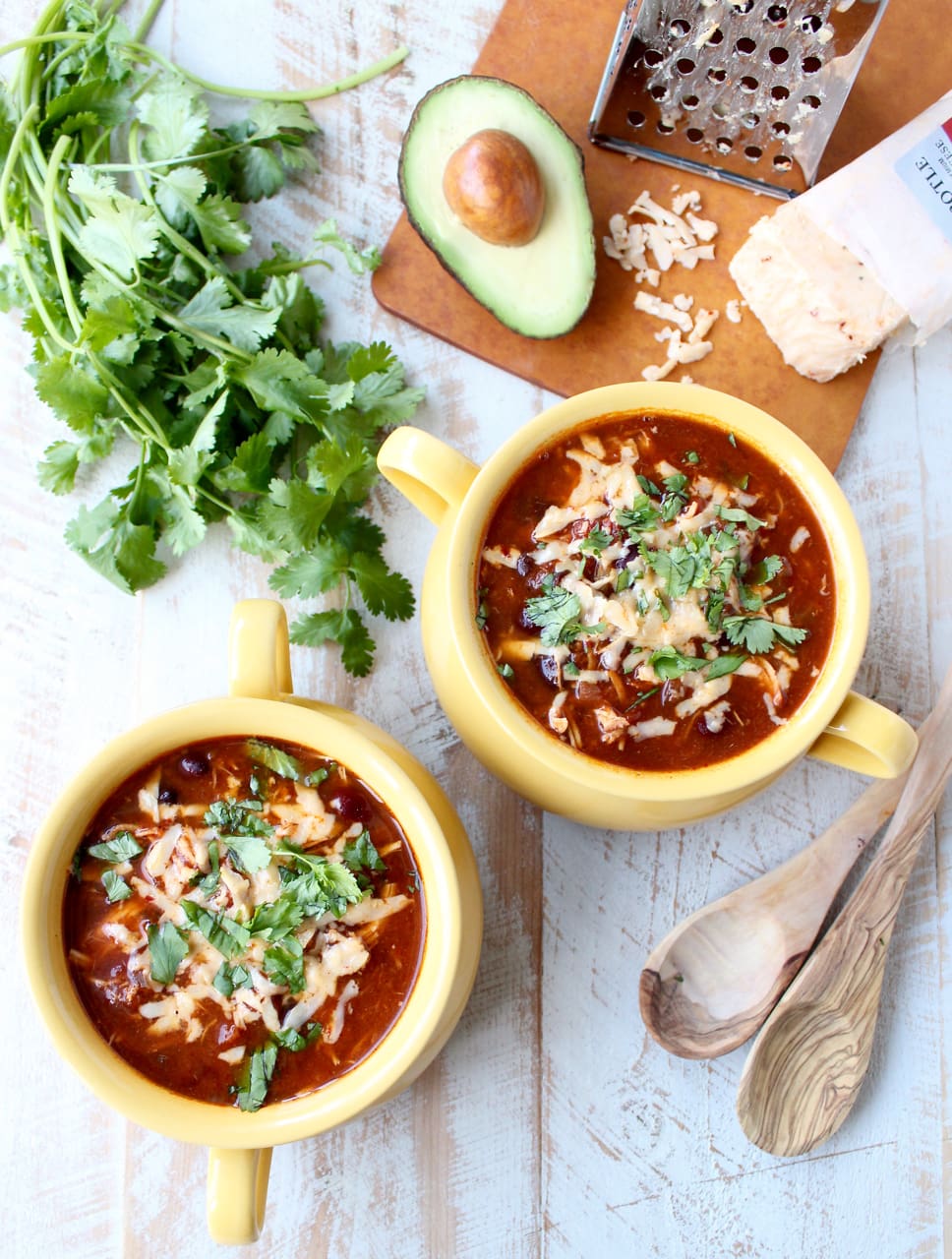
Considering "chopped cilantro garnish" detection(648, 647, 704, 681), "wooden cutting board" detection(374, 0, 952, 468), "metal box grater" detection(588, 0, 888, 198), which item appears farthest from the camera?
"wooden cutting board" detection(374, 0, 952, 468)

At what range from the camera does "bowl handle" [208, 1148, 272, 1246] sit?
1.80m

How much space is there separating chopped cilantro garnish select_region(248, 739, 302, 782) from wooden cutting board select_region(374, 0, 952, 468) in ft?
3.28

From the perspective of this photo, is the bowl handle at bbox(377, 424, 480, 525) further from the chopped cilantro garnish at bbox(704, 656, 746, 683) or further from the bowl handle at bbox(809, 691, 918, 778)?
the bowl handle at bbox(809, 691, 918, 778)

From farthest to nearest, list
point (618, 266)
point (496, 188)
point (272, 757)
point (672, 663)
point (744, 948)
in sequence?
A: point (618, 266)
point (744, 948)
point (496, 188)
point (272, 757)
point (672, 663)

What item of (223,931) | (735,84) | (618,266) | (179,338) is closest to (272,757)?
(223,931)

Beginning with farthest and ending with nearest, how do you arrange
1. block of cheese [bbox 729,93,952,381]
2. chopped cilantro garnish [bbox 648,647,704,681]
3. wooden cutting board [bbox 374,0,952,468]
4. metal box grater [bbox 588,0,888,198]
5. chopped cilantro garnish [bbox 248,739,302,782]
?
wooden cutting board [bbox 374,0,952,468] < block of cheese [bbox 729,93,952,381] < metal box grater [bbox 588,0,888,198] < chopped cilantro garnish [bbox 248,739,302,782] < chopped cilantro garnish [bbox 648,647,704,681]

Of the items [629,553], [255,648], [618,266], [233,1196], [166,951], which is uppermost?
[618,266]

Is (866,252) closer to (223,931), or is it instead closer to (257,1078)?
(223,931)

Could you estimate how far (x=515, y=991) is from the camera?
2.34 m

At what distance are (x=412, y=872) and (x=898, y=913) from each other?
1113mm

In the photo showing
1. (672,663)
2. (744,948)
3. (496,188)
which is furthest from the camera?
(744,948)

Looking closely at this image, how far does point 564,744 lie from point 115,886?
745mm

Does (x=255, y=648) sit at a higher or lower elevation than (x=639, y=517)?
lower

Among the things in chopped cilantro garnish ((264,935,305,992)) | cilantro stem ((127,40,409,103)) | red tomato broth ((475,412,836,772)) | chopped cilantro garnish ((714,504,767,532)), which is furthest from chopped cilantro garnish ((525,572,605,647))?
cilantro stem ((127,40,409,103))
